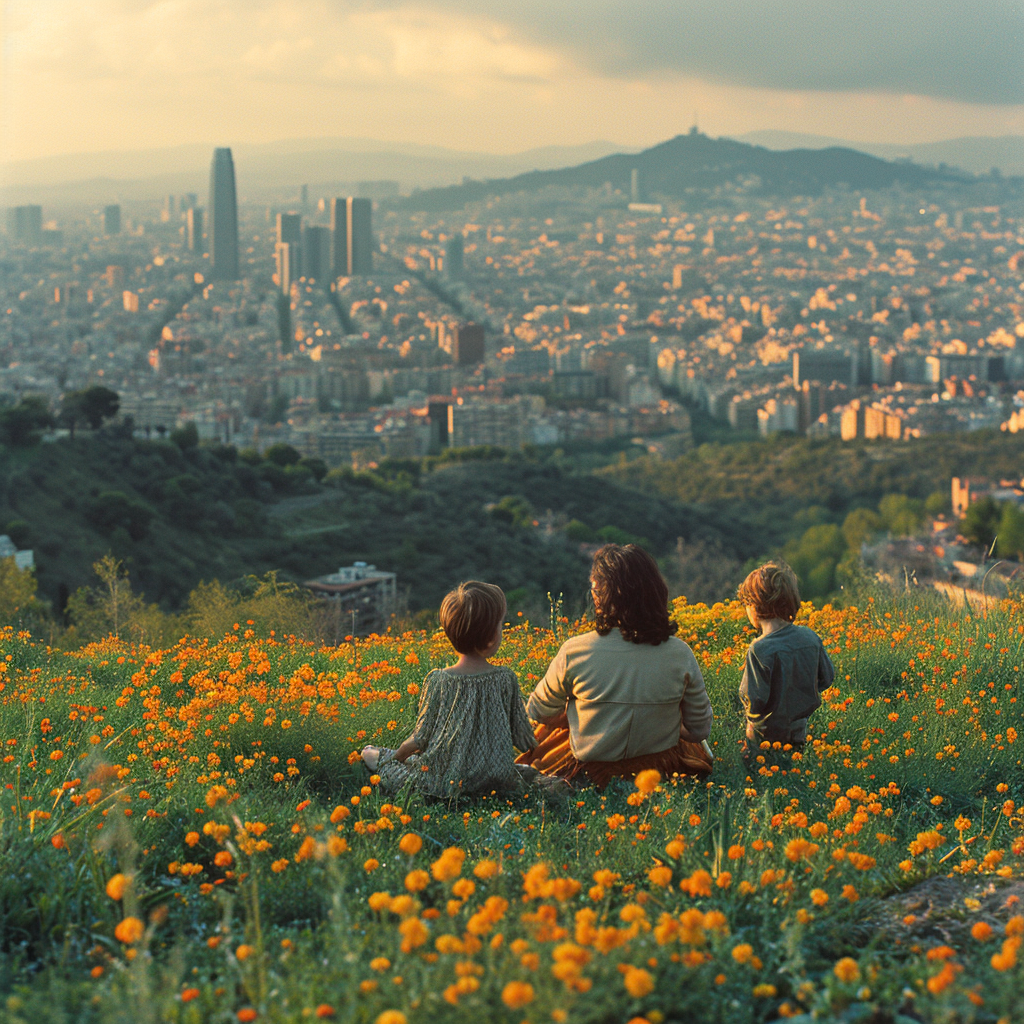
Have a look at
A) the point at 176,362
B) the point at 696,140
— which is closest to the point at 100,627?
the point at 176,362

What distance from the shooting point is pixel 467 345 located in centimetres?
8281

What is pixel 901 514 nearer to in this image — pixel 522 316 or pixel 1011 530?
pixel 1011 530

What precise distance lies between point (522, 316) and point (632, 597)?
325ft

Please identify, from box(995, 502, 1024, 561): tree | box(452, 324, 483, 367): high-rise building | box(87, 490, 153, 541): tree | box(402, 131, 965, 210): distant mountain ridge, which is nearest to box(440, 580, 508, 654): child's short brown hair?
box(995, 502, 1024, 561): tree

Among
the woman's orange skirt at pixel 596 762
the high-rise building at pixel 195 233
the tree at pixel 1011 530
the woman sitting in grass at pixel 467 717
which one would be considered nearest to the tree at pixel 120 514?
the tree at pixel 1011 530

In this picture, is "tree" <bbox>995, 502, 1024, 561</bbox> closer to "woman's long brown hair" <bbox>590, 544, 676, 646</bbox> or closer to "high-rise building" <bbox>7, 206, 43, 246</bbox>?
"woman's long brown hair" <bbox>590, 544, 676, 646</bbox>

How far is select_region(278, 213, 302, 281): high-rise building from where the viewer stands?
4296 inches

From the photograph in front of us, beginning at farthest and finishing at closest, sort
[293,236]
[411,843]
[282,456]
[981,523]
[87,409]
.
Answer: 1. [293,236]
2. [282,456]
3. [87,409]
4. [981,523]
5. [411,843]

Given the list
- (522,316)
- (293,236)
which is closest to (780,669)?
(522,316)

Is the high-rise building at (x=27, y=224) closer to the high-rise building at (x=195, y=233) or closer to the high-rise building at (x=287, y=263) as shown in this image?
the high-rise building at (x=195, y=233)

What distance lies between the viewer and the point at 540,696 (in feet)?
8.42

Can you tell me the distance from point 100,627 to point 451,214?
438 feet

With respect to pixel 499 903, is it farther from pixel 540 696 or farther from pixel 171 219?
pixel 171 219

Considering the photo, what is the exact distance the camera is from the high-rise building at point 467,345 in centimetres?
8219
